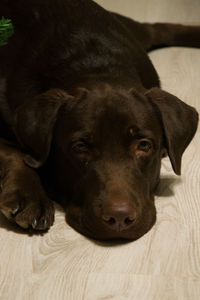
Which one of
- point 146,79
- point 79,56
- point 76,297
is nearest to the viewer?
point 76,297

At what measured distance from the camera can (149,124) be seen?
2.40 metres

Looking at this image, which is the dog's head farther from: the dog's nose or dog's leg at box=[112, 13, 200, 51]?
dog's leg at box=[112, 13, 200, 51]

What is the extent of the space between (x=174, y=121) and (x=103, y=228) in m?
0.61

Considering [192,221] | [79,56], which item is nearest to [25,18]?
[79,56]

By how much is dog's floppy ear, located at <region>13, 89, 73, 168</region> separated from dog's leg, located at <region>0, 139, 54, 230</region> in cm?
10

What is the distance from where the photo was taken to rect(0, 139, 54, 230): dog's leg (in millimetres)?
2334

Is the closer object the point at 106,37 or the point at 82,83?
the point at 82,83

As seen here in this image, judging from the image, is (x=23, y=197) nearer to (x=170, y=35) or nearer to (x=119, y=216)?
(x=119, y=216)

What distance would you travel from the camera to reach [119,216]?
7.03ft

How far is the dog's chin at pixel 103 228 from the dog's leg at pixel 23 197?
0.41ft

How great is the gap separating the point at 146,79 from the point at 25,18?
0.75m

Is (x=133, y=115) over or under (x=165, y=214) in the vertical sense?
over

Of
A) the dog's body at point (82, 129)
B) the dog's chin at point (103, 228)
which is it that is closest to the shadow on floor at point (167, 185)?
the dog's body at point (82, 129)

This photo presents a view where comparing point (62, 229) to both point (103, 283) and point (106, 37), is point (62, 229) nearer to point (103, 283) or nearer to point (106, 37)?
point (103, 283)
